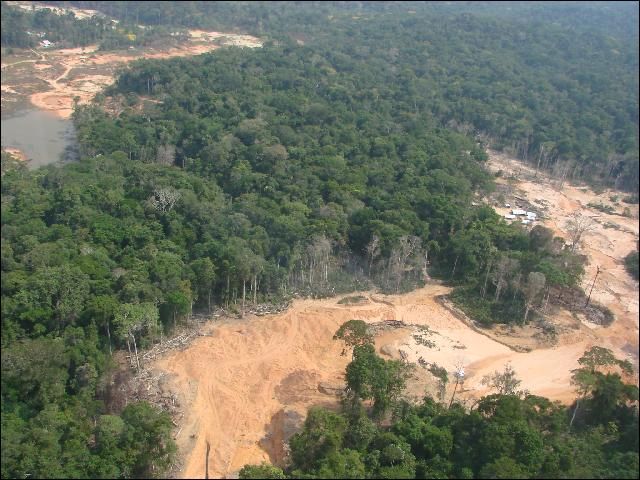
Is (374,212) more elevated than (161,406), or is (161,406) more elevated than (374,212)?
(374,212)

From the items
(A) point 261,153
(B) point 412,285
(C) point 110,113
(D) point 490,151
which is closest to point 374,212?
(B) point 412,285

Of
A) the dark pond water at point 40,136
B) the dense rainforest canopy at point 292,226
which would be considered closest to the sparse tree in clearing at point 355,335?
the dense rainforest canopy at point 292,226

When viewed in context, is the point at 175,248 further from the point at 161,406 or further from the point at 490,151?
the point at 490,151

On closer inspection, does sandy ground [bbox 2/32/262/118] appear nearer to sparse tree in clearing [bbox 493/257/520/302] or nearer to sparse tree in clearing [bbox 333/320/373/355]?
sparse tree in clearing [bbox 333/320/373/355]

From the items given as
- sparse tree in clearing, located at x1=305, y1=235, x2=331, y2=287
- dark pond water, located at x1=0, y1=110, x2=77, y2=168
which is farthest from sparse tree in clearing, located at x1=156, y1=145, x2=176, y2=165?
sparse tree in clearing, located at x1=305, y1=235, x2=331, y2=287

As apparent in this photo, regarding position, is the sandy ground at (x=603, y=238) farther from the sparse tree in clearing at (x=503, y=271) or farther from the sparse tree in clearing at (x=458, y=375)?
the sparse tree in clearing at (x=458, y=375)

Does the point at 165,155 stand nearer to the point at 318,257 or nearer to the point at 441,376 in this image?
the point at 318,257

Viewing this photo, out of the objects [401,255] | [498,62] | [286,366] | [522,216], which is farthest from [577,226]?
[498,62]
